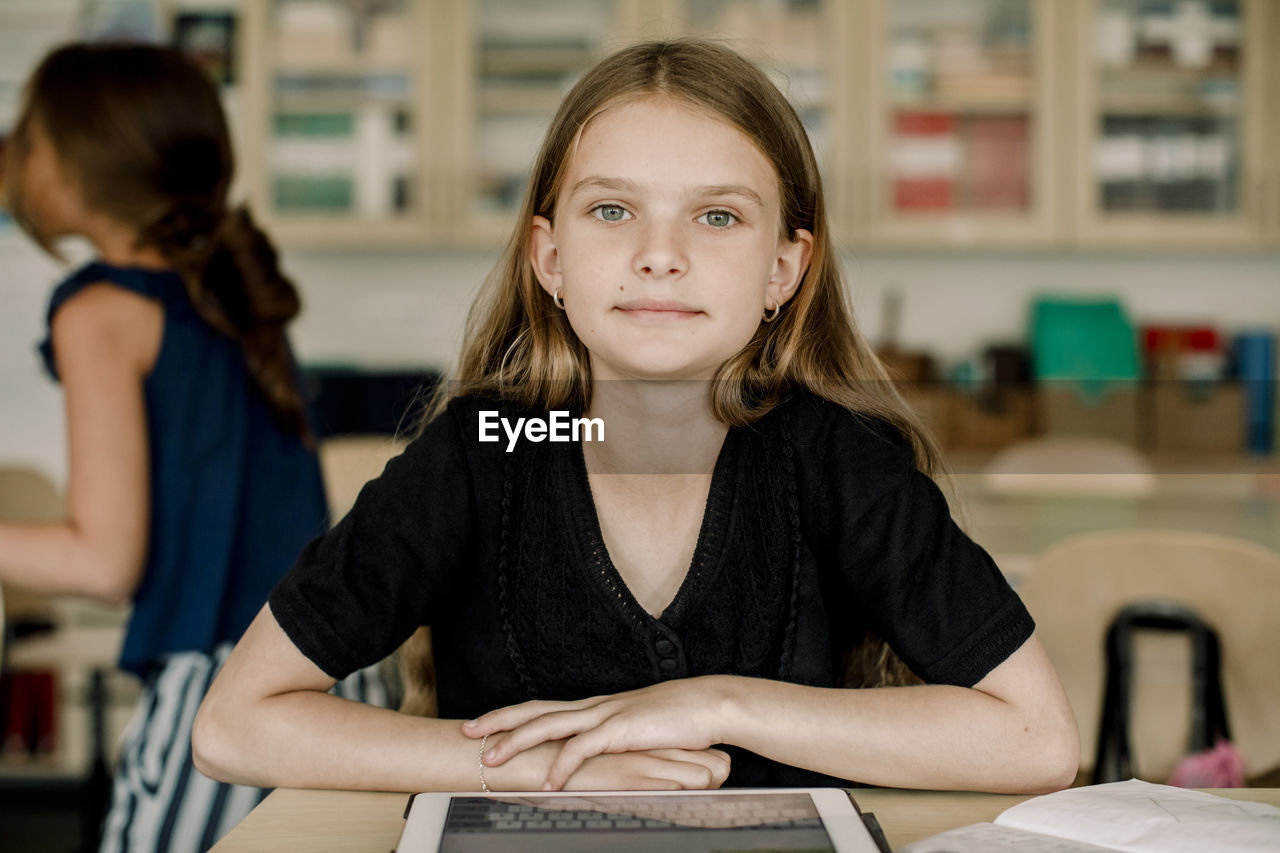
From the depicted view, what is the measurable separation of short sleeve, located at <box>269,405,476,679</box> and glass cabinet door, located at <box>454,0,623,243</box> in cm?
215

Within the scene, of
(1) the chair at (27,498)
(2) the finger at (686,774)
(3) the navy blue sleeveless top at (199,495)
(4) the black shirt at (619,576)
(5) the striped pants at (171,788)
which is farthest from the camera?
(1) the chair at (27,498)

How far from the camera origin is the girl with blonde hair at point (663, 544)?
2.19 ft

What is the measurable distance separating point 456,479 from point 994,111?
8.25ft

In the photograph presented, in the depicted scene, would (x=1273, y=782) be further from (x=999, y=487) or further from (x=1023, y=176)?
(x=1023, y=176)

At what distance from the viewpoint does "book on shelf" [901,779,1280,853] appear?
500mm

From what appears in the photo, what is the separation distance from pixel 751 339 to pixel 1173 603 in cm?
77

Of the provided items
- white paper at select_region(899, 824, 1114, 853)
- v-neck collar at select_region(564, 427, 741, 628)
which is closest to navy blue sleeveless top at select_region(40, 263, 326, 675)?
v-neck collar at select_region(564, 427, 741, 628)

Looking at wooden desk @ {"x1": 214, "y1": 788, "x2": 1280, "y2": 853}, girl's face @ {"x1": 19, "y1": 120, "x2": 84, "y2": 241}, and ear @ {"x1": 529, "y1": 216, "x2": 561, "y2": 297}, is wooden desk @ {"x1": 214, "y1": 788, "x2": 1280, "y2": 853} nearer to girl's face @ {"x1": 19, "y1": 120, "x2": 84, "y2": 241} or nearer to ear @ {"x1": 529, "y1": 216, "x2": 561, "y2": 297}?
ear @ {"x1": 529, "y1": 216, "x2": 561, "y2": 297}

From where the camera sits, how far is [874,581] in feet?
2.44

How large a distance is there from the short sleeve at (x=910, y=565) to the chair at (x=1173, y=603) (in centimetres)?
54

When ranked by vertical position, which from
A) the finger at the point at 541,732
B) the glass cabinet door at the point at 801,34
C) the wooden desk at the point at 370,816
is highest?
the glass cabinet door at the point at 801,34

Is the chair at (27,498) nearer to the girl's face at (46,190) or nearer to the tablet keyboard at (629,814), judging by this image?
the girl's face at (46,190)

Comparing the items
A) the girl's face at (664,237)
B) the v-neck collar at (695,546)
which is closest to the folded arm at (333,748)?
the v-neck collar at (695,546)

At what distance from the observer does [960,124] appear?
292 cm
